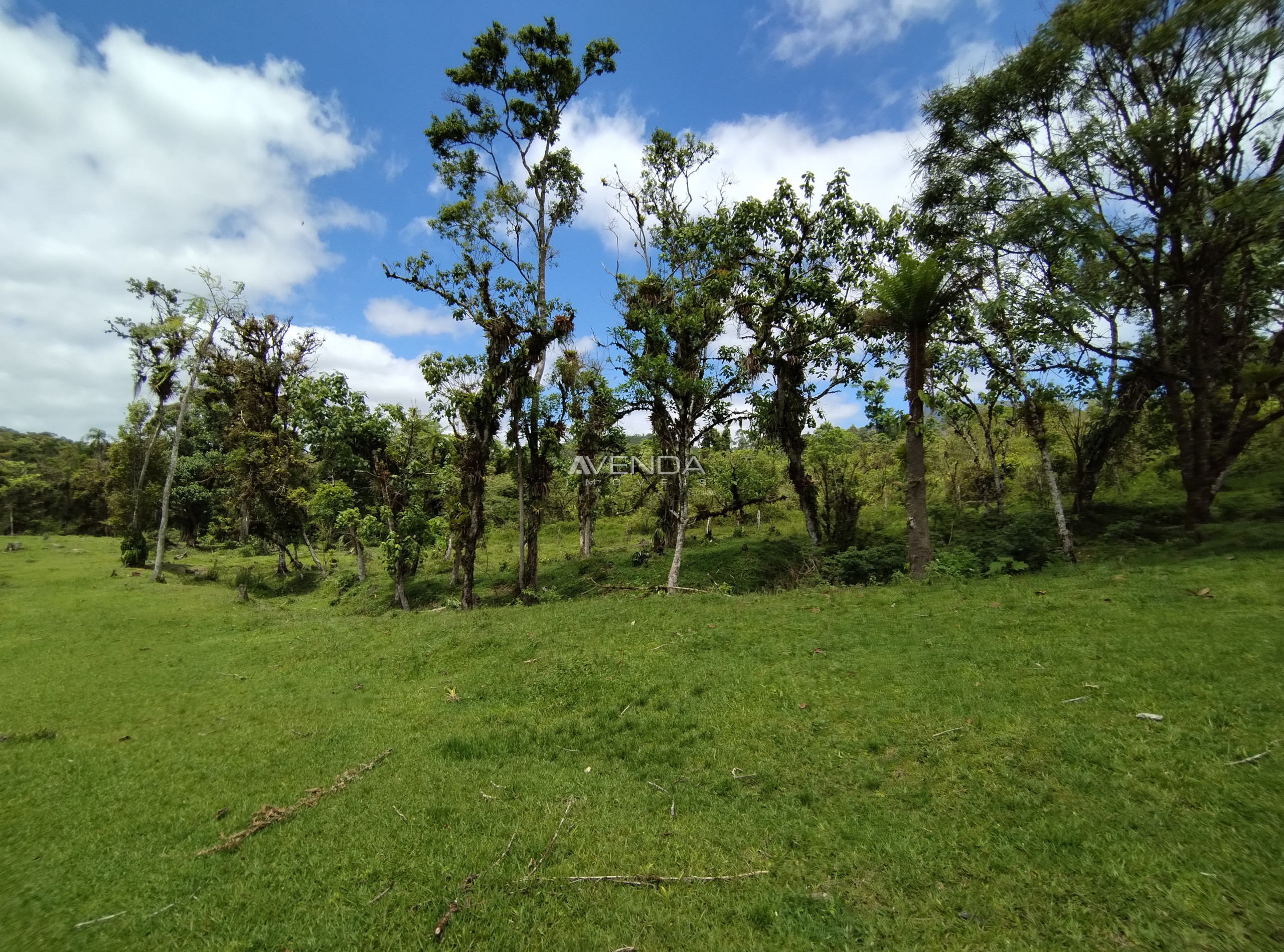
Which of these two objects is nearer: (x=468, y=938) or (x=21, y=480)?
(x=468, y=938)

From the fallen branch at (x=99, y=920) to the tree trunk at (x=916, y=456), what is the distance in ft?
45.4

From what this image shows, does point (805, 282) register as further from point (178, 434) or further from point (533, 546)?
point (178, 434)

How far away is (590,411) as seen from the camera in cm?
2025

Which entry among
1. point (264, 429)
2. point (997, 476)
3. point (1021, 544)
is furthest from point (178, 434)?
point (997, 476)

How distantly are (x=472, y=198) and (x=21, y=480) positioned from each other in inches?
1082

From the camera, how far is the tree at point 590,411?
743 inches

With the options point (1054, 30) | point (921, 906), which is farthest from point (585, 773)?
point (1054, 30)

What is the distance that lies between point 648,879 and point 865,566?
471 inches

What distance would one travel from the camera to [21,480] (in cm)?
A: 2658

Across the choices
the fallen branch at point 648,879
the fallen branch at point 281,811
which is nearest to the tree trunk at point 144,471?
the fallen branch at point 281,811

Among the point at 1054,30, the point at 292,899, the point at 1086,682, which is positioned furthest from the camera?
the point at 1054,30

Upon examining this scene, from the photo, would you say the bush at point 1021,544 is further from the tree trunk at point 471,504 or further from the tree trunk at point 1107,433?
the tree trunk at point 471,504

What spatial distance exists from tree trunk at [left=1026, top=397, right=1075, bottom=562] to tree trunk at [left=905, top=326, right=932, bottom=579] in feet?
11.8

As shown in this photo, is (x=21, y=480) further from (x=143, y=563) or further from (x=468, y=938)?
(x=468, y=938)
